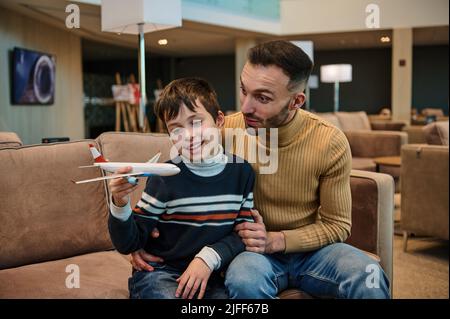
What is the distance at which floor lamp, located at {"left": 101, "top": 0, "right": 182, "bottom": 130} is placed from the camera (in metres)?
1.46

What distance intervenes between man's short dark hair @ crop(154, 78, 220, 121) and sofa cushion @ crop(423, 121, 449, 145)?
2.86 metres

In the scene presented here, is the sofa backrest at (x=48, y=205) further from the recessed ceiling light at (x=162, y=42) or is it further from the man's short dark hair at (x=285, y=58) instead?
the man's short dark hair at (x=285, y=58)

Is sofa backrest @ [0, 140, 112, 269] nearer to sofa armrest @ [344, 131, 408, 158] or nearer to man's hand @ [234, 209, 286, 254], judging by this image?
man's hand @ [234, 209, 286, 254]

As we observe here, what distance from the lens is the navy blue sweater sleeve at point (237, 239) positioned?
45.6 inches

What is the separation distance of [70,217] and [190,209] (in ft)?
2.08

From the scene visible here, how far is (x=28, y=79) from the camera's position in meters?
6.46

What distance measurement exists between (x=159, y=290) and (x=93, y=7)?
3.29 feet

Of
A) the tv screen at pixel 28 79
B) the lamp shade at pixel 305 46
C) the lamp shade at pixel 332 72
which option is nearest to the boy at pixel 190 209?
the lamp shade at pixel 305 46

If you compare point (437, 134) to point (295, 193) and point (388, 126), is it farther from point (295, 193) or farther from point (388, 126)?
point (388, 126)

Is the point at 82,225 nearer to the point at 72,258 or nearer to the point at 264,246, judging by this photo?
the point at 72,258

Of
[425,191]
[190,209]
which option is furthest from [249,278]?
[425,191]

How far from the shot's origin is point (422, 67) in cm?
1309

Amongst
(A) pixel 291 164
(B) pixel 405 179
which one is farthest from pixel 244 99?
(B) pixel 405 179

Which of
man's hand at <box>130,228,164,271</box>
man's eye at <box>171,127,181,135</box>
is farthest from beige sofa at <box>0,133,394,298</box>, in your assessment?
man's eye at <box>171,127,181,135</box>
